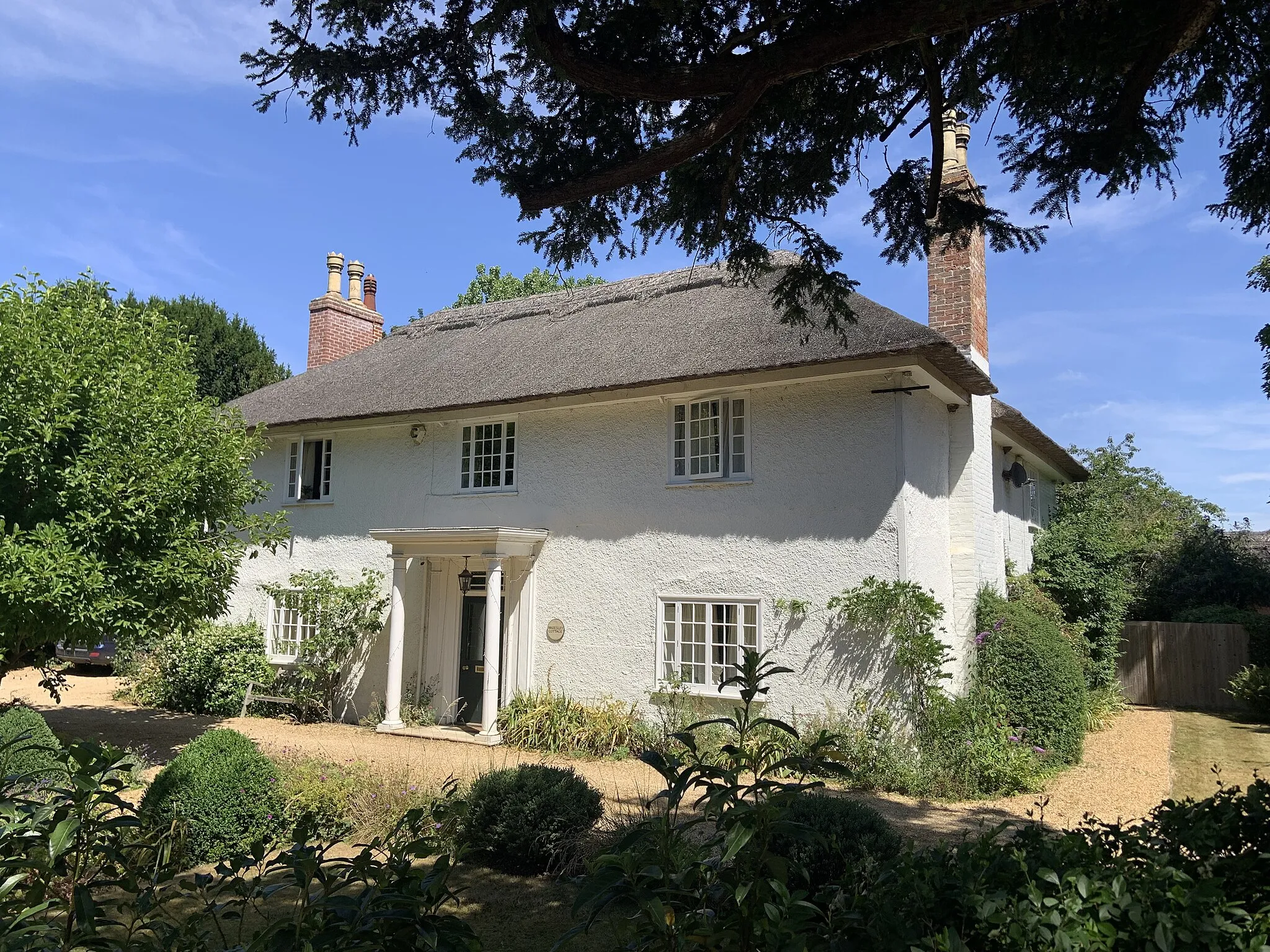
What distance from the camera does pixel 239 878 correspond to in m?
3.16

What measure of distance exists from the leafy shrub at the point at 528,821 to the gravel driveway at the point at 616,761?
0.69 m

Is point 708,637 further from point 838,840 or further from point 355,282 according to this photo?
point 355,282

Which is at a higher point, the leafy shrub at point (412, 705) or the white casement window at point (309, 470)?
the white casement window at point (309, 470)

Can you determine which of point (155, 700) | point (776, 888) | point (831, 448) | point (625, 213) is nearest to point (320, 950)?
point (776, 888)

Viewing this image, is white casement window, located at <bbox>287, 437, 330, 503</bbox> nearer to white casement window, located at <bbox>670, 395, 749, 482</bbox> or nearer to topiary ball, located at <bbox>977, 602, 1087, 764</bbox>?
white casement window, located at <bbox>670, 395, 749, 482</bbox>

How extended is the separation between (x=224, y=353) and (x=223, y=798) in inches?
1163

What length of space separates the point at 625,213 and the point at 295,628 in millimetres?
13495

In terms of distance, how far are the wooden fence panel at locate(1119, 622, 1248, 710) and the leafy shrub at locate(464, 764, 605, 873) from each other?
14.5 metres

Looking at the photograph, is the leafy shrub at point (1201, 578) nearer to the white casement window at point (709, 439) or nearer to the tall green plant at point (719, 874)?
the white casement window at point (709, 439)

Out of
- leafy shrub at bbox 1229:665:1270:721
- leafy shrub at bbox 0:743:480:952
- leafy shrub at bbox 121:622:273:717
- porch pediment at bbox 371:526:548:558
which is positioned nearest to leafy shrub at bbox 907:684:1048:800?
porch pediment at bbox 371:526:548:558

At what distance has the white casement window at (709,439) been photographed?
13781 millimetres

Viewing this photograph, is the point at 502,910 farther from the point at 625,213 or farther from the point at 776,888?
the point at 625,213

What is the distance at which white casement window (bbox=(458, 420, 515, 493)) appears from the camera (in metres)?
16.0

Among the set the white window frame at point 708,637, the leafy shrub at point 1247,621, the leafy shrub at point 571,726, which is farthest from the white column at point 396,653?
the leafy shrub at point 1247,621
